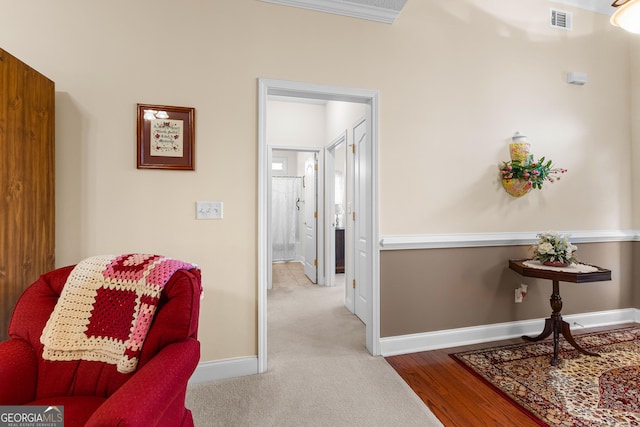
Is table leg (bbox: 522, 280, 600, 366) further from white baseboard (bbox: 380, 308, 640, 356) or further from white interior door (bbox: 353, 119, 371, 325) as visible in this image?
white interior door (bbox: 353, 119, 371, 325)

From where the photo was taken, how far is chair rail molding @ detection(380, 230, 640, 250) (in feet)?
8.23

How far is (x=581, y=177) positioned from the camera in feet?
9.89

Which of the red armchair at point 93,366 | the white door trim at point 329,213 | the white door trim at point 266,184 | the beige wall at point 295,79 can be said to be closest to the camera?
the red armchair at point 93,366

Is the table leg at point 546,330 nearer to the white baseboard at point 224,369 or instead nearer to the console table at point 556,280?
the console table at point 556,280

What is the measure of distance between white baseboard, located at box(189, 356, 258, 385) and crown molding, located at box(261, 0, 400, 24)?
262 centimetres

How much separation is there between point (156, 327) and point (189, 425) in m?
0.48

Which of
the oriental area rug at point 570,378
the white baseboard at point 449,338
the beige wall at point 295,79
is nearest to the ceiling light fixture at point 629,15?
the beige wall at point 295,79

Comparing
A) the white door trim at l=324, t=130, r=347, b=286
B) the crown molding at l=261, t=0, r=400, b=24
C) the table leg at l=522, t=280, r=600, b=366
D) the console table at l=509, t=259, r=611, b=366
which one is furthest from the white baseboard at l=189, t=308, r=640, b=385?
the crown molding at l=261, t=0, r=400, b=24

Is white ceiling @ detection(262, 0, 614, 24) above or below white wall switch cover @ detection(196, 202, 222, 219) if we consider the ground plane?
above

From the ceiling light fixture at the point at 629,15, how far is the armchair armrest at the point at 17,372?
124 inches

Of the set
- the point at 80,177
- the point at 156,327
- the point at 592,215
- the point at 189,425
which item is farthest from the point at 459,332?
the point at 80,177

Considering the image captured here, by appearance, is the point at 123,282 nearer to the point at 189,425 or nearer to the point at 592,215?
the point at 189,425

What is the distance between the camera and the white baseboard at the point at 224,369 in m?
2.13

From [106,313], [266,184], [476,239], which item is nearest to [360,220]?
[476,239]
